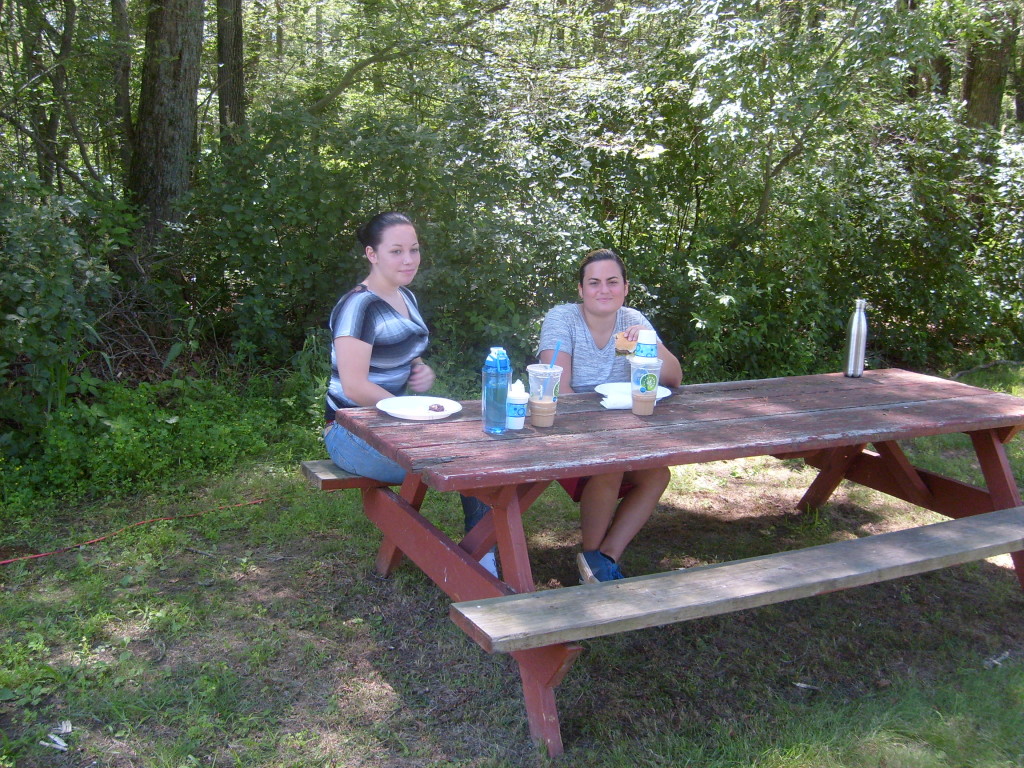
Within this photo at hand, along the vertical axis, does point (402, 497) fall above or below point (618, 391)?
below

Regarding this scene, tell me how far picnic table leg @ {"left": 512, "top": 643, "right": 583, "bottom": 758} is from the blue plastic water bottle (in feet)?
2.27

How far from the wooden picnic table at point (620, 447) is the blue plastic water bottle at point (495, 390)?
0.04 metres

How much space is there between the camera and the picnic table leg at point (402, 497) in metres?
3.19

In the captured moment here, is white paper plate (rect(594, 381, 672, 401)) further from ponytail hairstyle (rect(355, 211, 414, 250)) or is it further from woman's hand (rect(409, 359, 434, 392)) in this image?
ponytail hairstyle (rect(355, 211, 414, 250))

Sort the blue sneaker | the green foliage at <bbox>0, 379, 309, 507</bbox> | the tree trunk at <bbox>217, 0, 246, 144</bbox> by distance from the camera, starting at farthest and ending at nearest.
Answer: the tree trunk at <bbox>217, 0, 246, 144</bbox> → the green foliage at <bbox>0, 379, 309, 507</bbox> → the blue sneaker

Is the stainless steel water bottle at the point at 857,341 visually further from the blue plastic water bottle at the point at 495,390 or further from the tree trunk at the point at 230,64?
the tree trunk at the point at 230,64

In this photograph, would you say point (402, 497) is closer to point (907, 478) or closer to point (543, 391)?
point (543, 391)

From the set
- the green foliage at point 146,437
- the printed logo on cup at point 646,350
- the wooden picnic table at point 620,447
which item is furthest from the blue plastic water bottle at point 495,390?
the green foliage at point 146,437

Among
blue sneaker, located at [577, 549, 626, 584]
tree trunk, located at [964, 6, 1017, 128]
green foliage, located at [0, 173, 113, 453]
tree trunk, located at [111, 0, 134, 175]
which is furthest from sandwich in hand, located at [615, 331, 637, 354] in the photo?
tree trunk, located at [964, 6, 1017, 128]

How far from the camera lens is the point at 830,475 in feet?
13.8

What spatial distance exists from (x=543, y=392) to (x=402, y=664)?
0.99 m

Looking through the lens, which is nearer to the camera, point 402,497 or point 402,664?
point 402,664

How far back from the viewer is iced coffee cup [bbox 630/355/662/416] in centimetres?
289

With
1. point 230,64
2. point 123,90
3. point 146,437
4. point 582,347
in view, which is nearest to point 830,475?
point 582,347
